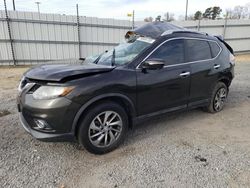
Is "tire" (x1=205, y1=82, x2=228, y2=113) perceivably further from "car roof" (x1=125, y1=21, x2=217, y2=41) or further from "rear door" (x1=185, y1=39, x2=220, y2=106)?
"car roof" (x1=125, y1=21, x2=217, y2=41)

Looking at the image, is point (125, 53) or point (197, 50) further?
point (197, 50)

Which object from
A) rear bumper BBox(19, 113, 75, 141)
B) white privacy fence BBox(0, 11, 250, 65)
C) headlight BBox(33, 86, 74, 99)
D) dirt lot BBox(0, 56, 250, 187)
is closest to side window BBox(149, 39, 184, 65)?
dirt lot BBox(0, 56, 250, 187)

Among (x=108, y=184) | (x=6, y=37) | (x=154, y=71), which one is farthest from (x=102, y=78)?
(x=6, y=37)

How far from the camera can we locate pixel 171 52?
3.74 metres

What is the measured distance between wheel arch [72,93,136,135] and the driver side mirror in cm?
55

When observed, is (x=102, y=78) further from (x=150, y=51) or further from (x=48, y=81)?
(x=150, y=51)

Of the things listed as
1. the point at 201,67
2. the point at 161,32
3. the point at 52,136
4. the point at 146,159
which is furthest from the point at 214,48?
the point at 52,136

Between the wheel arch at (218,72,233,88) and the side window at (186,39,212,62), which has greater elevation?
the side window at (186,39,212,62)

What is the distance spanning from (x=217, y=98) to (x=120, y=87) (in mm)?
2616

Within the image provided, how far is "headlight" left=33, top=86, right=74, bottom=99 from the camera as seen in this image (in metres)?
2.75

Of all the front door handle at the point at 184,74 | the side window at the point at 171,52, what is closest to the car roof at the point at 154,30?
the side window at the point at 171,52

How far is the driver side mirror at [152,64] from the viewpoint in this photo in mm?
3262

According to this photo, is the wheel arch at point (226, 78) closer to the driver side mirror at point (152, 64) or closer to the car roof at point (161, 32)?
the car roof at point (161, 32)

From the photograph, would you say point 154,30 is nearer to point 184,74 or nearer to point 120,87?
point 184,74
